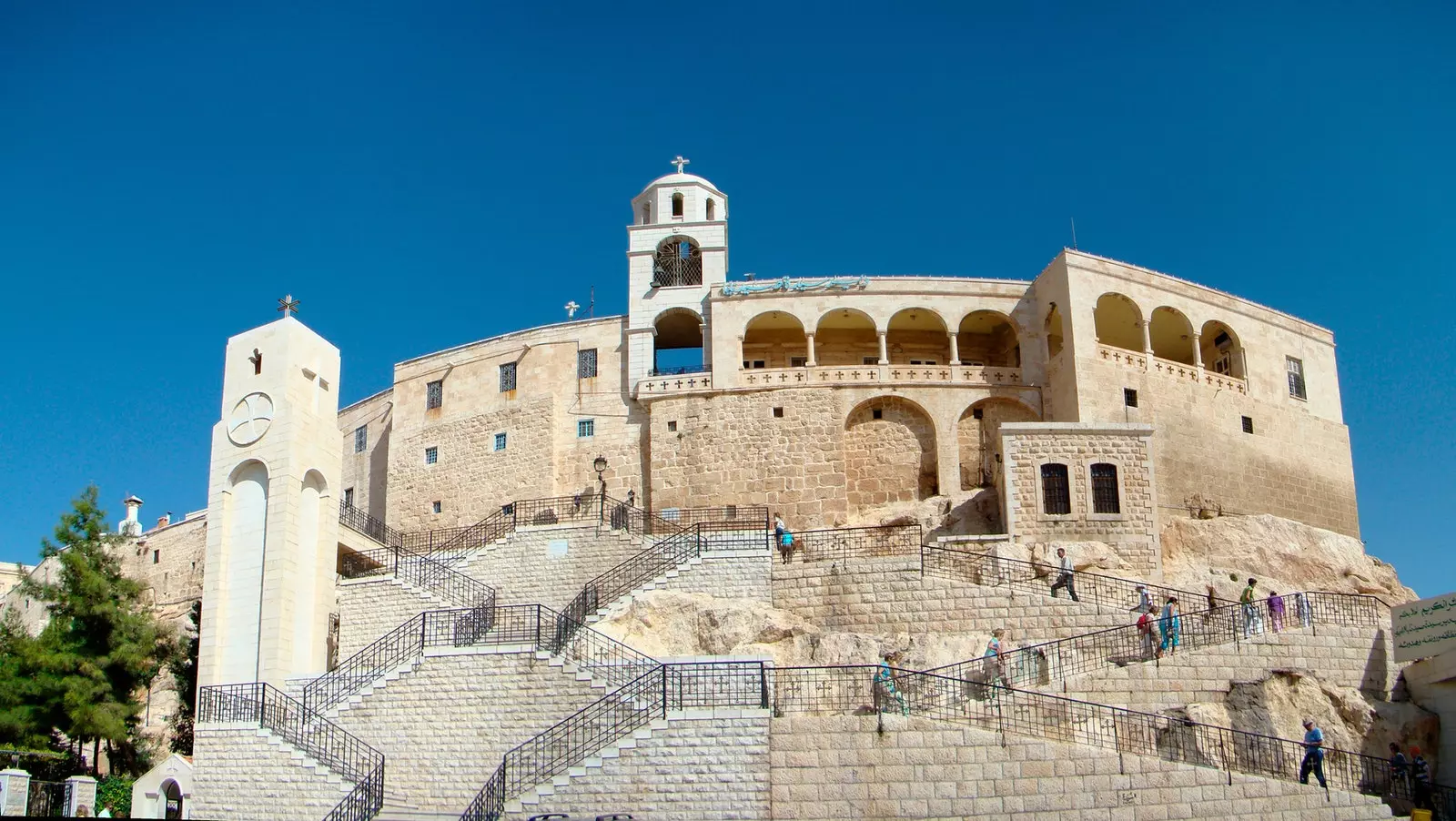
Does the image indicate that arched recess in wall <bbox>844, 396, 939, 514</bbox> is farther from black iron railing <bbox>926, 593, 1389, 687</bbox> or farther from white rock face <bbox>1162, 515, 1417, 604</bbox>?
black iron railing <bbox>926, 593, 1389, 687</bbox>

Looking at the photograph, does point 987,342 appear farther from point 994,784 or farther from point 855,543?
point 994,784

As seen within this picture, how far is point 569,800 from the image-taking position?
20797 millimetres

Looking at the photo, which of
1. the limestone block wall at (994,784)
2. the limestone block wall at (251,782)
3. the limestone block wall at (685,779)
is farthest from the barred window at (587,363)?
the limestone block wall at (994,784)

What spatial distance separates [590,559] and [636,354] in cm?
870

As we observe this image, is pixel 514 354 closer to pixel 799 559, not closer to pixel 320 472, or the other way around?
pixel 320 472

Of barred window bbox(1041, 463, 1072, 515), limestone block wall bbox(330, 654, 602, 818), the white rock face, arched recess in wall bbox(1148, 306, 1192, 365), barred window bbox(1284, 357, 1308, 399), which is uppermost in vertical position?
arched recess in wall bbox(1148, 306, 1192, 365)

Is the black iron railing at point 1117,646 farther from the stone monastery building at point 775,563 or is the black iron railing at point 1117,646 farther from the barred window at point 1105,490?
the barred window at point 1105,490

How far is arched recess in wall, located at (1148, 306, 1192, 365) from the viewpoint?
121 feet

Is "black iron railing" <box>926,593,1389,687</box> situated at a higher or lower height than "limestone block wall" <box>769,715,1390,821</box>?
higher

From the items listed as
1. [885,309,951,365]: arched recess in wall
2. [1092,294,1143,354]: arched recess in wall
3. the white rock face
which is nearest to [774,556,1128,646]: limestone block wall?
the white rock face

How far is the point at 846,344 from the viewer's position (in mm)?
39062

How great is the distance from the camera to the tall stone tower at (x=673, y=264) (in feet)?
124

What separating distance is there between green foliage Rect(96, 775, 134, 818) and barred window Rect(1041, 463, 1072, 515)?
19.2 m

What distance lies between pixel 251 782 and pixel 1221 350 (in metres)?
27.5
